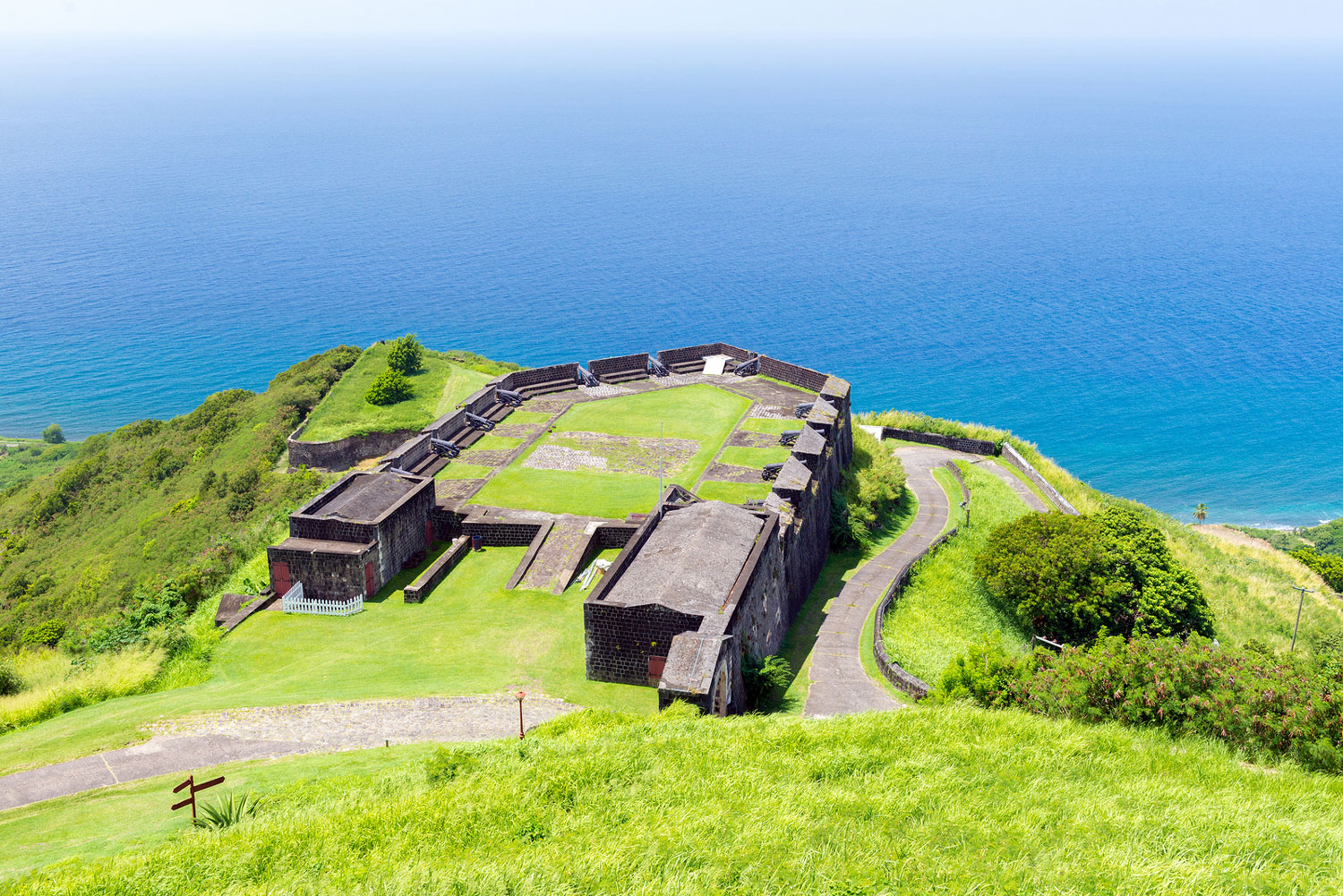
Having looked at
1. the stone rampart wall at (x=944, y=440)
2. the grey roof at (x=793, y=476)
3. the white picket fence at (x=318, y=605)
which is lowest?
the stone rampart wall at (x=944, y=440)

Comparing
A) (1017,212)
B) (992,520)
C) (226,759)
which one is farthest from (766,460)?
(1017,212)

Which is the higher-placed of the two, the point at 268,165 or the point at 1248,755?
the point at 268,165

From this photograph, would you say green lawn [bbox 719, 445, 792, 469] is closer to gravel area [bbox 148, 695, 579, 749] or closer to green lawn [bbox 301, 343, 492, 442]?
green lawn [bbox 301, 343, 492, 442]

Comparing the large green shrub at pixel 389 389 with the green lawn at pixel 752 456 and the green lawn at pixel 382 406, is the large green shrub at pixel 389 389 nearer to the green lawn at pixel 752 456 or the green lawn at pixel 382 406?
the green lawn at pixel 382 406

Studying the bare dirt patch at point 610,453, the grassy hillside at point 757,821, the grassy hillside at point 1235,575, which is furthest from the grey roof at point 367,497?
the grassy hillside at point 1235,575

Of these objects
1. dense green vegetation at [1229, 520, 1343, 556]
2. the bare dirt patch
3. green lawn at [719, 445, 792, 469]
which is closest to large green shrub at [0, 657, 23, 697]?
the bare dirt patch

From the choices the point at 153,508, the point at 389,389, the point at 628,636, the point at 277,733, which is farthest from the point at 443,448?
the point at 153,508

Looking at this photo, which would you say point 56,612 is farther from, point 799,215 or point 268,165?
point 268,165
